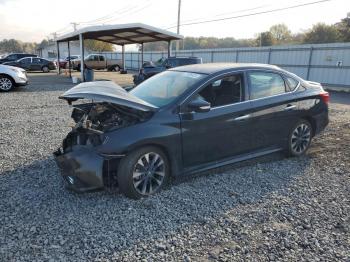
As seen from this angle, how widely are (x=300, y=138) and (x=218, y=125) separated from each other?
191 cm

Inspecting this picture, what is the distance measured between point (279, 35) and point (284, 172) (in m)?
75.4

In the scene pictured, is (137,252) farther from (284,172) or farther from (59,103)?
(59,103)

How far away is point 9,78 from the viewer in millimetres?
13367

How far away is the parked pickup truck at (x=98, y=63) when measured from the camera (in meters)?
31.9

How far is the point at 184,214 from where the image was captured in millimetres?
3486

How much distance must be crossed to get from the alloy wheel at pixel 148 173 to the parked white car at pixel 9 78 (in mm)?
11979

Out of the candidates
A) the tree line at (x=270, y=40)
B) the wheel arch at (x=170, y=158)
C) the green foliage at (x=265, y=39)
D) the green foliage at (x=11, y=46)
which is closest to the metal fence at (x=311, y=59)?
the wheel arch at (x=170, y=158)

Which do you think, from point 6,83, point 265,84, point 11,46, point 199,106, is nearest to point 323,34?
point 6,83

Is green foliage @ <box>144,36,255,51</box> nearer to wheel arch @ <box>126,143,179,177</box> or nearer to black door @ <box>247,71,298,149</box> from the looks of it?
black door @ <box>247,71,298,149</box>

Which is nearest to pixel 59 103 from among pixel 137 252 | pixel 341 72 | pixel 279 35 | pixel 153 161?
pixel 153 161

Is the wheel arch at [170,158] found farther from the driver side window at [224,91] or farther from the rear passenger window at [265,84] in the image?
the rear passenger window at [265,84]

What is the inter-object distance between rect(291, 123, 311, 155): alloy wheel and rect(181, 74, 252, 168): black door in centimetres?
110

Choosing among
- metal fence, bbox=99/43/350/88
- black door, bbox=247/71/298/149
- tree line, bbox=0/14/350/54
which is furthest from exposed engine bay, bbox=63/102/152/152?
tree line, bbox=0/14/350/54

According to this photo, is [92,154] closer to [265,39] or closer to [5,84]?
[5,84]
